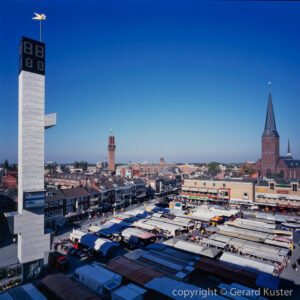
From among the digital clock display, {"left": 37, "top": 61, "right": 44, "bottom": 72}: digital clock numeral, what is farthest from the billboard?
{"left": 37, "top": 61, "right": 44, "bottom": 72}: digital clock numeral

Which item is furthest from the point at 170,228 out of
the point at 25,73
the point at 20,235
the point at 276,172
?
the point at 276,172

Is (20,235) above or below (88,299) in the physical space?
above

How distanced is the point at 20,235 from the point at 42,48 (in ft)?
53.1

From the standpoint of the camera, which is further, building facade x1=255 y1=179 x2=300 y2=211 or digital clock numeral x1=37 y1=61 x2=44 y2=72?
building facade x1=255 y1=179 x2=300 y2=211

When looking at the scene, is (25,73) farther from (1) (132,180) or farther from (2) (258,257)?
(1) (132,180)

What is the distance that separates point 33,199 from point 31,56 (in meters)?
12.3

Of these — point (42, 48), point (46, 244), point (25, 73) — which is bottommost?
point (46, 244)

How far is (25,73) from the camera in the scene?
66.4 ft

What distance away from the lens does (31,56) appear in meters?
20.6

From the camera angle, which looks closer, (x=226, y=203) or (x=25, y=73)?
(x=25, y=73)

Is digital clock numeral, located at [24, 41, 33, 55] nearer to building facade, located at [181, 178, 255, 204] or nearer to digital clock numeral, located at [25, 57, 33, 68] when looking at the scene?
digital clock numeral, located at [25, 57, 33, 68]

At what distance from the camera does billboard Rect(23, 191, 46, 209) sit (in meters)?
20.0

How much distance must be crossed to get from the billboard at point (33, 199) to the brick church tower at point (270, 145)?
8869 cm

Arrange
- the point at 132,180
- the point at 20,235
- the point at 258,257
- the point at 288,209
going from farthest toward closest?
the point at 132,180, the point at 288,209, the point at 258,257, the point at 20,235
